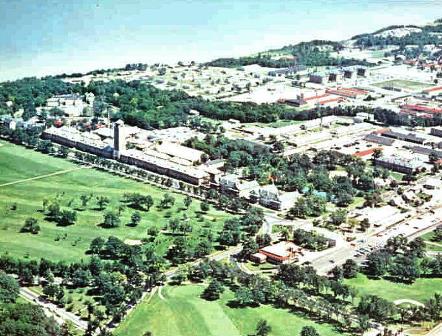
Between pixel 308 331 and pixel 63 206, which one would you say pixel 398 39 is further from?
pixel 308 331

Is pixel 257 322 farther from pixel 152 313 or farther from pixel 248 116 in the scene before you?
pixel 248 116

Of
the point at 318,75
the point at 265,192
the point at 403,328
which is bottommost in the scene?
the point at 403,328

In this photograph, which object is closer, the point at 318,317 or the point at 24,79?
the point at 318,317

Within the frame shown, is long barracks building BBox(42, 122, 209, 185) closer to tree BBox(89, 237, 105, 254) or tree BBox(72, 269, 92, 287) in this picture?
tree BBox(89, 237, 105, 254)

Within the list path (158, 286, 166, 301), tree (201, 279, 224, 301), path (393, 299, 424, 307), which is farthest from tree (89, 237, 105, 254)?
path (393, 299, 424, 307)

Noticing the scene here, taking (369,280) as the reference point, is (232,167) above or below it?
above

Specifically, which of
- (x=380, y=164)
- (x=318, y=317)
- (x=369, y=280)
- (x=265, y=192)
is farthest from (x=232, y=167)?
(x=318, y=317)

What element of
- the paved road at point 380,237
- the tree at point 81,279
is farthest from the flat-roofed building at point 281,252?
the tree at point 81,279
